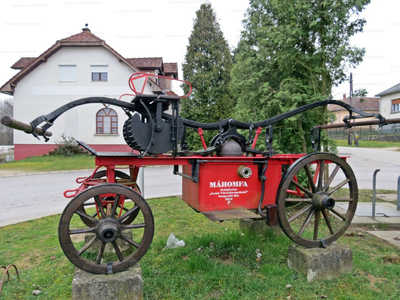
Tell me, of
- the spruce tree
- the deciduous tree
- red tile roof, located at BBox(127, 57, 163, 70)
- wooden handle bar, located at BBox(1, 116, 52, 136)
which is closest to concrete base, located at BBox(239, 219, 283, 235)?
the deciduous tree

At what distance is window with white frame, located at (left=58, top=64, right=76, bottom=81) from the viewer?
1992 centimetres

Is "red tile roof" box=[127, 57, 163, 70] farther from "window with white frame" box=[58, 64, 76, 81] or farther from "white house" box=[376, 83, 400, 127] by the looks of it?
"white house" box=[376, 83, 400, 127]

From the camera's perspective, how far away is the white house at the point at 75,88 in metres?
19.6

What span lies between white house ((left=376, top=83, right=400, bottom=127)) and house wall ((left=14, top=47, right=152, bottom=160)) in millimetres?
28156

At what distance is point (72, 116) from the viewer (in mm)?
20047

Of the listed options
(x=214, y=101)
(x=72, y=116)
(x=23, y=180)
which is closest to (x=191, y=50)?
(x=214, y=101)

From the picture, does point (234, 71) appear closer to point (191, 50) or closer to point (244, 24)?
point (244, 24)

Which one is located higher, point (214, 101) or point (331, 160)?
point (214, 101)

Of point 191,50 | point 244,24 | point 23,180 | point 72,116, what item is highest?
point 191,50

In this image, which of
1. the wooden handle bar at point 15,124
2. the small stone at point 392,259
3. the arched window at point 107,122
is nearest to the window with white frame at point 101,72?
the arched window at point 107,122

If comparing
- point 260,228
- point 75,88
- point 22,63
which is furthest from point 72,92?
point 260,228

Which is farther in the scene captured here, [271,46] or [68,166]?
[68,166]

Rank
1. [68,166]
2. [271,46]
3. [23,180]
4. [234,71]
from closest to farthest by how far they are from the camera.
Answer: [271,46], [234,71], [23,180], [68,166]

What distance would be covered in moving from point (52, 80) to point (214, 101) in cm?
1082
